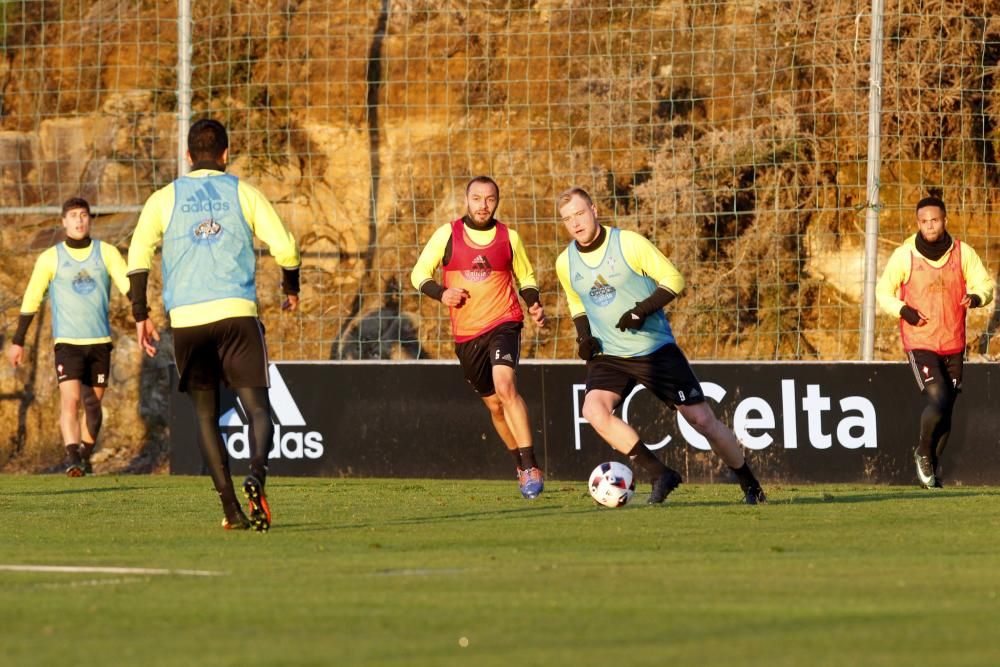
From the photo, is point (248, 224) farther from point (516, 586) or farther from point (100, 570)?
point (516, 586)

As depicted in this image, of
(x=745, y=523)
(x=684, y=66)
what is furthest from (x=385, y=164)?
(x=745, y=523)

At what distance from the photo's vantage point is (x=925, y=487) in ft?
42.9

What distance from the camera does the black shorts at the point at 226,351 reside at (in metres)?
8.99

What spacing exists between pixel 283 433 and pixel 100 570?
28.7 feet

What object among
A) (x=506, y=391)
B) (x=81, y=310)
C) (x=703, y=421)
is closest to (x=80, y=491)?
(x=506, y=391)

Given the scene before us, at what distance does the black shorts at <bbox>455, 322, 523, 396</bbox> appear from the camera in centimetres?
1220

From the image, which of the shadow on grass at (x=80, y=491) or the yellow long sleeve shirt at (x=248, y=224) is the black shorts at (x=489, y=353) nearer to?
the shadow on grass at (x=80, y=491)

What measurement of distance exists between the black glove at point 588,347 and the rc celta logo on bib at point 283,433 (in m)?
5.42

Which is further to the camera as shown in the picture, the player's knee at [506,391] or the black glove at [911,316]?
the black glove at [911,316]

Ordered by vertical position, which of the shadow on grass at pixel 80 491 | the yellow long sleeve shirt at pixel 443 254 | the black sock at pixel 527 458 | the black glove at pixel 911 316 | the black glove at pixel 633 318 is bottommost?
the shadow on grass at pixel 80 491

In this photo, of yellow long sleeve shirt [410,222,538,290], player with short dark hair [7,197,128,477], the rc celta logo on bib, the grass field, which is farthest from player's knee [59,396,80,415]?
the grass field

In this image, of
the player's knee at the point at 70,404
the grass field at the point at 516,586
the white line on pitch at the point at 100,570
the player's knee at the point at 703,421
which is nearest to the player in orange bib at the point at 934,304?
the grass field at the point at 516,586

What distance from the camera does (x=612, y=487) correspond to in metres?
10.1

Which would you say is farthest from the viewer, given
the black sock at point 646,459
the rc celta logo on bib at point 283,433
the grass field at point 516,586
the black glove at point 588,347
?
the rc celta logo on bib at point 283,433
